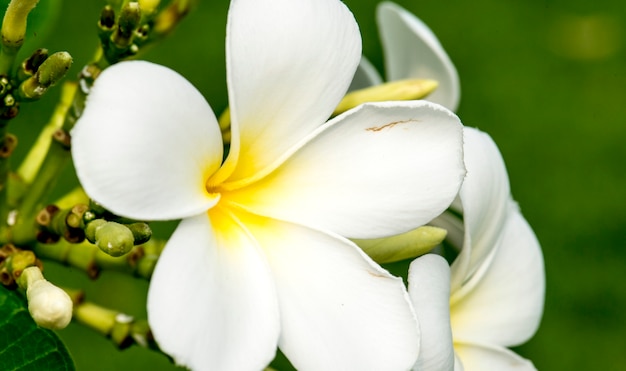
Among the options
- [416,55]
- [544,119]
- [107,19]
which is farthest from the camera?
[544,119]

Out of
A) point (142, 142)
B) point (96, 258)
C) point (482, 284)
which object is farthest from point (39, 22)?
point (482, 284)

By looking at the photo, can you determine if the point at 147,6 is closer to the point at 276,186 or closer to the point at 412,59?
the point at 276,186

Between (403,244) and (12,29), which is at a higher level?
(12,29)

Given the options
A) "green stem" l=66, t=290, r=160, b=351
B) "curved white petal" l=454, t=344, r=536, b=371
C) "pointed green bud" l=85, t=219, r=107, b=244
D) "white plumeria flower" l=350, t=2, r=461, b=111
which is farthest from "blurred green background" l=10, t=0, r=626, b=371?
"pointed green bud" l=85, t=219, r=107, b=244

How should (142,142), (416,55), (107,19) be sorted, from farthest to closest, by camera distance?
1. (416,55)
2. (107,19)
3. (142,142)

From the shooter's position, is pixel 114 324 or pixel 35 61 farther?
pixel 114 324

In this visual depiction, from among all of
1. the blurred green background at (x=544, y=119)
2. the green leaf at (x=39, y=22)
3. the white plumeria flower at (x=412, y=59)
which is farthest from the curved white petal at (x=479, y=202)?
the blurred green background at (x=544, y=119)
